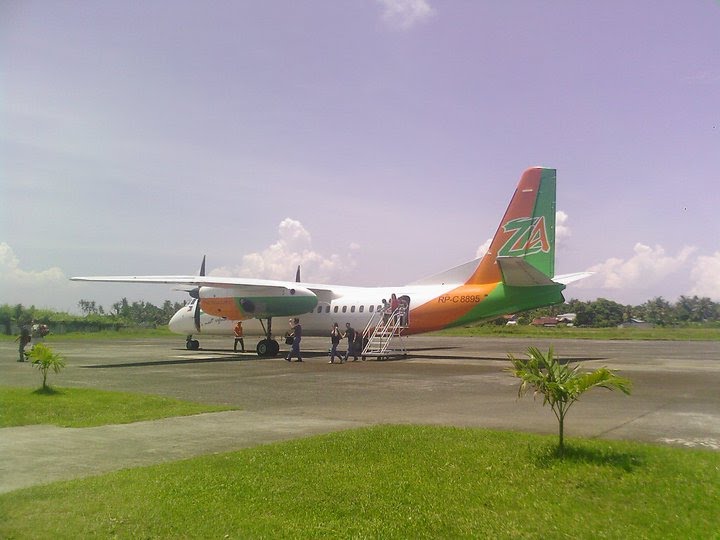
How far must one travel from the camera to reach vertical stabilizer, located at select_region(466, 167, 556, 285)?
25.2m

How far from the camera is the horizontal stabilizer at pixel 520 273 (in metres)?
23.1

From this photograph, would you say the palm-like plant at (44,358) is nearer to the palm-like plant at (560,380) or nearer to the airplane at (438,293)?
the palm-like plant at (560,380)

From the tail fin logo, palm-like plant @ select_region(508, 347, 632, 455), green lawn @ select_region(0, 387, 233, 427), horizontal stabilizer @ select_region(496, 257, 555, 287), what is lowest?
green lawn @ select_region(0, 387, 233, 427)

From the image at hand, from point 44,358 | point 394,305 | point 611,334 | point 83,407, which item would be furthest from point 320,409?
point 611,334

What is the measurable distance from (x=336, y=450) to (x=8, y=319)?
50885 millimetres

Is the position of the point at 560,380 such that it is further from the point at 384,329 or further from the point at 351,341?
the point at 384,329

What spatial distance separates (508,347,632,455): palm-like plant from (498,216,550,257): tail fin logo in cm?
1798

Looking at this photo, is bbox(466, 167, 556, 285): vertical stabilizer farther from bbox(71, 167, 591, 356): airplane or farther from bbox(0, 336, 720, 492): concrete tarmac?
bbox(0, 336, 720, 492): concrete tarmac

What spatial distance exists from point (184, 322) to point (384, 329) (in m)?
13.2

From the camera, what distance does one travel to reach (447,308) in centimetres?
2730

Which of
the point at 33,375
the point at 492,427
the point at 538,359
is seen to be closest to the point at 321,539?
the point at 538,359

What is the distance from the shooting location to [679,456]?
7.53 metres

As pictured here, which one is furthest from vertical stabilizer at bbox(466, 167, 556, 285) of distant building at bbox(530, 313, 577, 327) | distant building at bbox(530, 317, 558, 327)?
distant building at bbox(530, 313, 577, 327)

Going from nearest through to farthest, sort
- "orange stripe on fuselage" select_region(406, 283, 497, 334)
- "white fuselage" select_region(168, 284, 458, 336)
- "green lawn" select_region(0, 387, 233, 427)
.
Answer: "green lawn" select_region(0, 387, 233, 427) < "orange stripe on fuselage" select_region(406, 283, 497, 334) < "white fuselage" select_region(168, 284, 458, 336)
